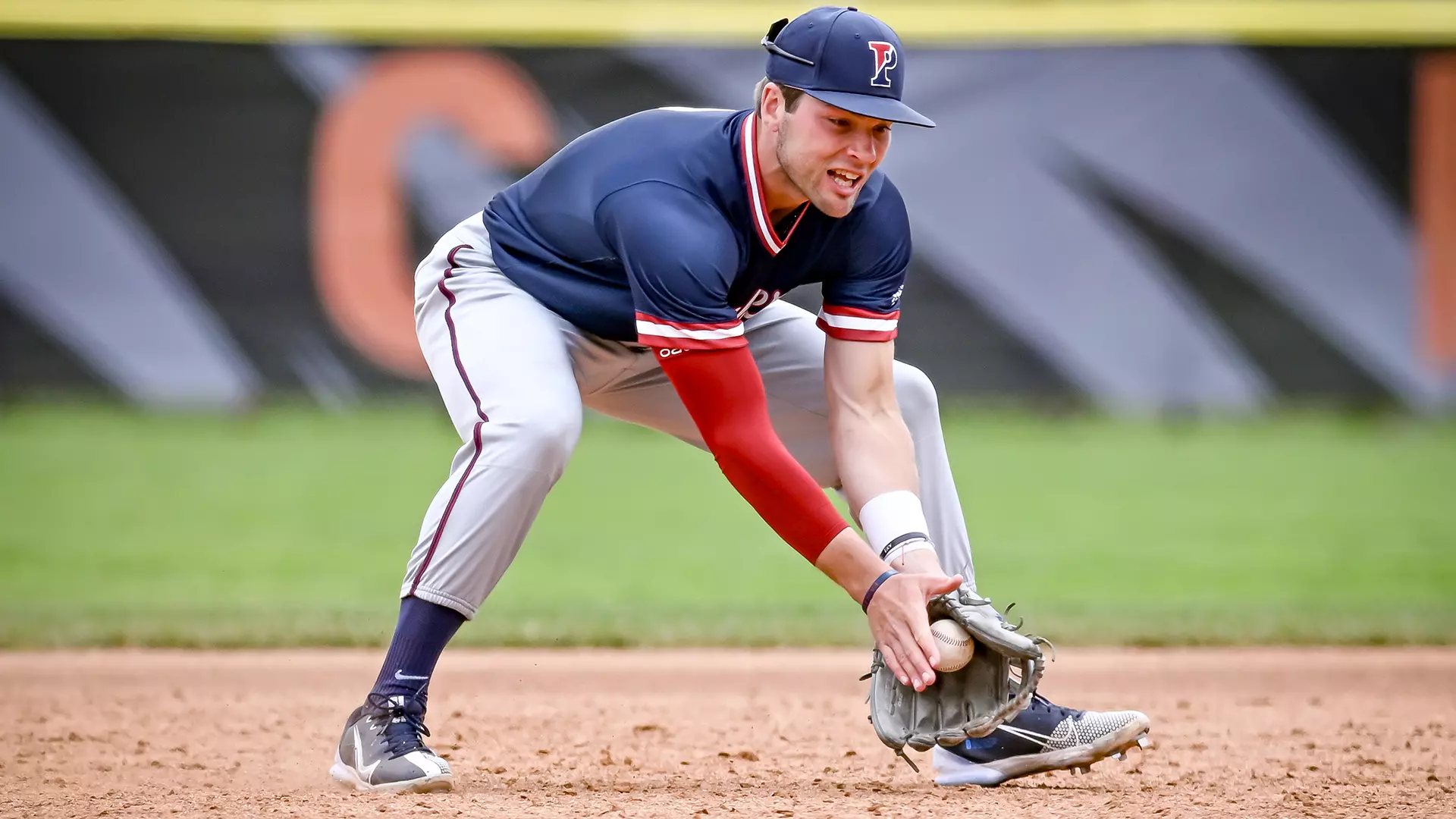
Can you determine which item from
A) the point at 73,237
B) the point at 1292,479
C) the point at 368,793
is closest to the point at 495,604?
the point at 368,793

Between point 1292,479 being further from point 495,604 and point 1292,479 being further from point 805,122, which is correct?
point 805,122

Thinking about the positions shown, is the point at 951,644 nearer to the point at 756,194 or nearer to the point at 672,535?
the point at 756,194

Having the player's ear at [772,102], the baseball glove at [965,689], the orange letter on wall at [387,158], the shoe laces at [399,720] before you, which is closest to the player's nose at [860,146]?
the player's ear at [772,102]

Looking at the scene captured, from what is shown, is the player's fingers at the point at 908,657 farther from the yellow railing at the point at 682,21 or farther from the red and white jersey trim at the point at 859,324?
the yellow railing at the point at 682,21

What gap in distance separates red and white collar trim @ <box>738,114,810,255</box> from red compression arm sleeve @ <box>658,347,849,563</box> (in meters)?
0.30

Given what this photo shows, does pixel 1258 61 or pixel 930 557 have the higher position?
pixel 1258 61

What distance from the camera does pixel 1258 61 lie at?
10180 millimetres

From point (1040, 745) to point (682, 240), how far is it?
1291 millimetres

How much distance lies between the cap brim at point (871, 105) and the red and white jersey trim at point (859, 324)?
49 cm

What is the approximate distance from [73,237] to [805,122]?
8.31m

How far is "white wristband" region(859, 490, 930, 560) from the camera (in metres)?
3.09

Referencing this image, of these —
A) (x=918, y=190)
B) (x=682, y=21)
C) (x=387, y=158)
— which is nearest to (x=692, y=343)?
(x=918, y=190)

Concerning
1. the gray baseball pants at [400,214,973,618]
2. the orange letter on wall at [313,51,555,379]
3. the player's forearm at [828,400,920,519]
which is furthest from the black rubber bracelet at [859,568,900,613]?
the orange letter on wall at [313,51,555,379]

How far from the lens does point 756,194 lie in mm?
3021
